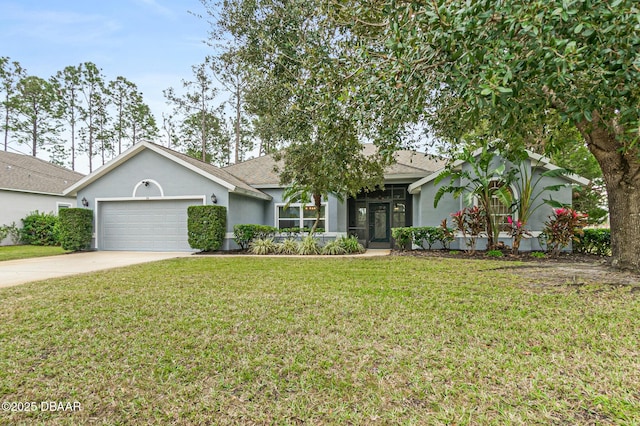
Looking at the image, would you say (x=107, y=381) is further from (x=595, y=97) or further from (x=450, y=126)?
(x=450, y=126)

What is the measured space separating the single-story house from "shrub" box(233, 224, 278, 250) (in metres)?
0.35

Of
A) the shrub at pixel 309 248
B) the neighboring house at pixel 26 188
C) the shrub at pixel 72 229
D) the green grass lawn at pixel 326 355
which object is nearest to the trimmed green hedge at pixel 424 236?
the shrub at pixel 309 248

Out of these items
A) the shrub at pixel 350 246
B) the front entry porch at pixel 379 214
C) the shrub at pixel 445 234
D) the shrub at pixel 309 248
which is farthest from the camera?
the front entry porch at pixel 379 214

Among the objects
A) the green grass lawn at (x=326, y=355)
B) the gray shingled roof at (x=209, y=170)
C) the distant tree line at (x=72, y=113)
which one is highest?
the distant tree line at (x=72, y=113)

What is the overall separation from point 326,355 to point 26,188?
69.6 feet

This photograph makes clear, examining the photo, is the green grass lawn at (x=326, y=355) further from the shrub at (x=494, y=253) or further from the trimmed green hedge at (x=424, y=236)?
the trimmed green hedge at (x=424, y=236)

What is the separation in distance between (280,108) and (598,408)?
7.52 meters

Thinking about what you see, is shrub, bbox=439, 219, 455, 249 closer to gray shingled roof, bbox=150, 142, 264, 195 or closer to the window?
the window

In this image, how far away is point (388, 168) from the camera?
14.5m

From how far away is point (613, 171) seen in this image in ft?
21.9

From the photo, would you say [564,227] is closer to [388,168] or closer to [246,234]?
[388,168]

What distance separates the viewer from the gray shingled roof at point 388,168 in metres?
13.8

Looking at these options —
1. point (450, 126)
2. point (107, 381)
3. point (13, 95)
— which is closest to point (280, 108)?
point (450, 126)

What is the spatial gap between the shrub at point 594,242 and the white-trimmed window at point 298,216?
9341 millimetres
